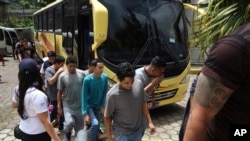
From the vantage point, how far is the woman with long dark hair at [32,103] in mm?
2760

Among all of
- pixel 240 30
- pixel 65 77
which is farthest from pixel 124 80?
pixel 240 30

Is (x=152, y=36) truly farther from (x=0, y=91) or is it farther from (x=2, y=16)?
(x=2, y=16)

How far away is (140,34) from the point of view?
5852 millimetres

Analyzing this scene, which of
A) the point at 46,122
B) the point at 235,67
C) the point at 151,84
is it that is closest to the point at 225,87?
the point at 235,67

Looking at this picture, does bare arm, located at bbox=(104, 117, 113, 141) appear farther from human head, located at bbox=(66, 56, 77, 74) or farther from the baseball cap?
human head, located at bbox=(66, 56, 77, 74)

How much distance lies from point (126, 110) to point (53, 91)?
241 cm

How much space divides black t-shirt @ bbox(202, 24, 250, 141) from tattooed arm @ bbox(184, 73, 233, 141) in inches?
1.6

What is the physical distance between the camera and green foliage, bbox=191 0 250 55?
2.84 metres

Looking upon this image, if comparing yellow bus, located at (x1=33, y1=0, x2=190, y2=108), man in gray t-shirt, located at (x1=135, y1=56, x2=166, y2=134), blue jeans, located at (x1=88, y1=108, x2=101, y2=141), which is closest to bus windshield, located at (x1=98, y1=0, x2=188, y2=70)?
yellow bus, located at (x1=33, y1=0, x2=190, y2=108)

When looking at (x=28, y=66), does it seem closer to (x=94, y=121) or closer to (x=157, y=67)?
(x=94, y=121)

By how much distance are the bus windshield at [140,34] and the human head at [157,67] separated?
5.68 feet

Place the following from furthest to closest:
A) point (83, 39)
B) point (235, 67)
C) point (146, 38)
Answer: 1. point (83, 39)
2. point (146, 38)
3. point (235, 67)

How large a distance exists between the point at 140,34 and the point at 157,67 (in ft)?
6.98

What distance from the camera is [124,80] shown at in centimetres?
308
